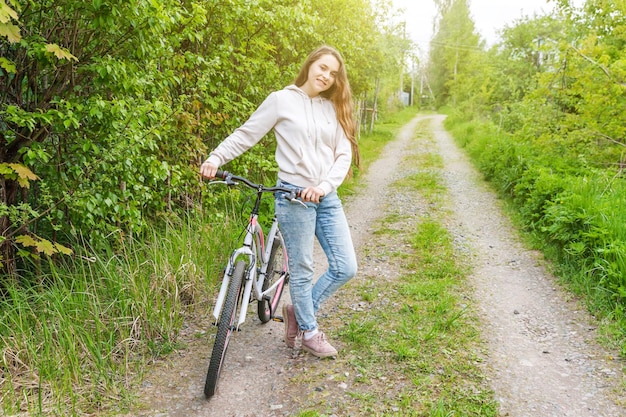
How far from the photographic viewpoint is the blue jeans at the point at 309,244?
3.18 metres

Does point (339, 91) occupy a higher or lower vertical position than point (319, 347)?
higher

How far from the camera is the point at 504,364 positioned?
354 cm

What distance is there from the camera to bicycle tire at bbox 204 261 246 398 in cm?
291

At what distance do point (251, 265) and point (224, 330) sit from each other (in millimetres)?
493

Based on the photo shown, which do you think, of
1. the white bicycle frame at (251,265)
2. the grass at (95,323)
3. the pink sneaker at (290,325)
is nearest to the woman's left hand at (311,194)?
the white bicycle frame at (251,265)

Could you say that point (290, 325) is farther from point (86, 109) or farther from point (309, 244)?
point (86, 109)

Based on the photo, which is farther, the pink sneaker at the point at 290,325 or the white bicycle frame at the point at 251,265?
the pink sneaker at the point at 290,325

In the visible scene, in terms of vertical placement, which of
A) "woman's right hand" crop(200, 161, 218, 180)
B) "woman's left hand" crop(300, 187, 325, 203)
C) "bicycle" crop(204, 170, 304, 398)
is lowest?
"bicycle" crop(204, 170, 304, 398)

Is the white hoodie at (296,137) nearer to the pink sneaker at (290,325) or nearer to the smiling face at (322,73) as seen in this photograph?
the smiling face at (322,73)

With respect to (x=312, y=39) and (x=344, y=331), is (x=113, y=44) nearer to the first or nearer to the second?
(x=344, y=331)

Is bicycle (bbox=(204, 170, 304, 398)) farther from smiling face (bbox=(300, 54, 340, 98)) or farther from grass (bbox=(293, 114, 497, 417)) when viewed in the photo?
smiling face (bbox=(300, 54, 340, 98))

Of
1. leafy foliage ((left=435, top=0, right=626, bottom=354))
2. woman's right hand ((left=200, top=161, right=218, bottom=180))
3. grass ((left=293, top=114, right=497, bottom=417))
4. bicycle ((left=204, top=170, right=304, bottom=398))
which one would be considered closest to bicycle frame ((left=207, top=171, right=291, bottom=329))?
bicycle ((left=204, top=170, right=304, bottom=398))

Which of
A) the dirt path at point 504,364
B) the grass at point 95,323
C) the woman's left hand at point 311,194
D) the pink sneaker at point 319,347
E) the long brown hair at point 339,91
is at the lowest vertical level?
the dirt path at point 504,364

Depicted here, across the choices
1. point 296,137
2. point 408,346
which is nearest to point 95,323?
point 296,137
